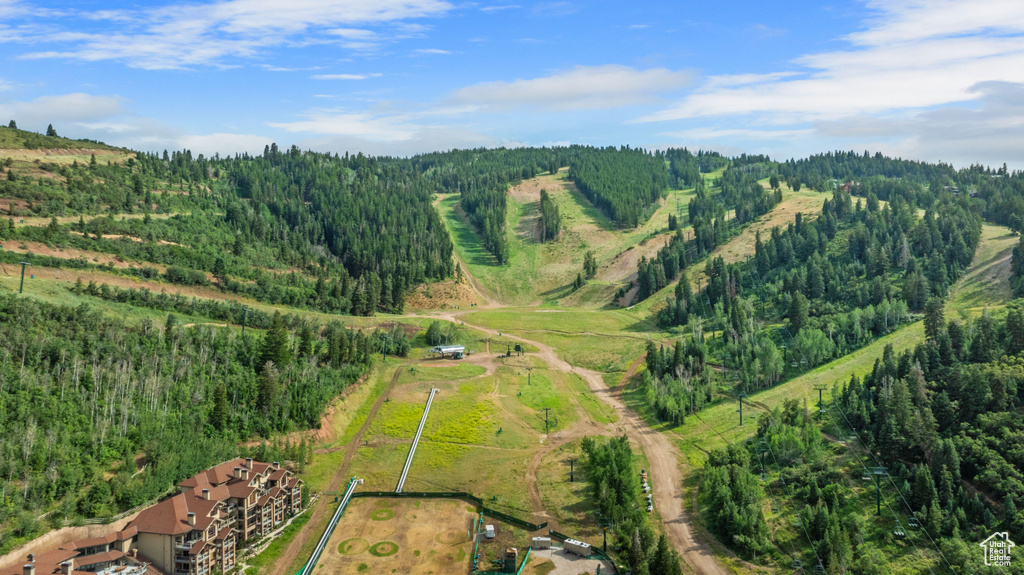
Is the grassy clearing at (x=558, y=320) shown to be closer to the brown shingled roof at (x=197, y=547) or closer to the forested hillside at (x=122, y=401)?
the forested hillside at (x=122, y=401)

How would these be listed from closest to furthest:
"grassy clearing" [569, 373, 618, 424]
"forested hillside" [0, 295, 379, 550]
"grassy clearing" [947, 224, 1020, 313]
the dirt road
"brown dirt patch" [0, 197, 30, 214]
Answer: "forested hillside" [0, 295, 379, 550] < the dirt road < "grassy clearing" [569, 373, 618, 424] < "brown dirt patch" [0, 197, 30, 214] < "grassy clearing" [947, 224, 1020, 313]

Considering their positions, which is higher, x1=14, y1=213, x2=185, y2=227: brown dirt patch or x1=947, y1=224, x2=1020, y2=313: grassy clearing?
x1=14, y1=213, x2=185, y2=227: brown dirt patch

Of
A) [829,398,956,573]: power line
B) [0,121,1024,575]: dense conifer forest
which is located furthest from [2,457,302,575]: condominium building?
[829,398,956,573]: power line

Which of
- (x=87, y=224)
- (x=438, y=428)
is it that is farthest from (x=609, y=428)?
(x=87, y=224)

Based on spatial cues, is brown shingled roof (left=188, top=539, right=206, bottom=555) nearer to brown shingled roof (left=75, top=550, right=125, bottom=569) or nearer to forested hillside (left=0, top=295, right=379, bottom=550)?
brown shingled roof (left=75, top=550, right=125, bottom=569)

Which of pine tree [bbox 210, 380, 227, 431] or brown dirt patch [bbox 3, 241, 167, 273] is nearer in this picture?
pine tree [bbox 210, 380, 227, 431]

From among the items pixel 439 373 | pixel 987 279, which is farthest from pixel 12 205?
pixel 987 279
